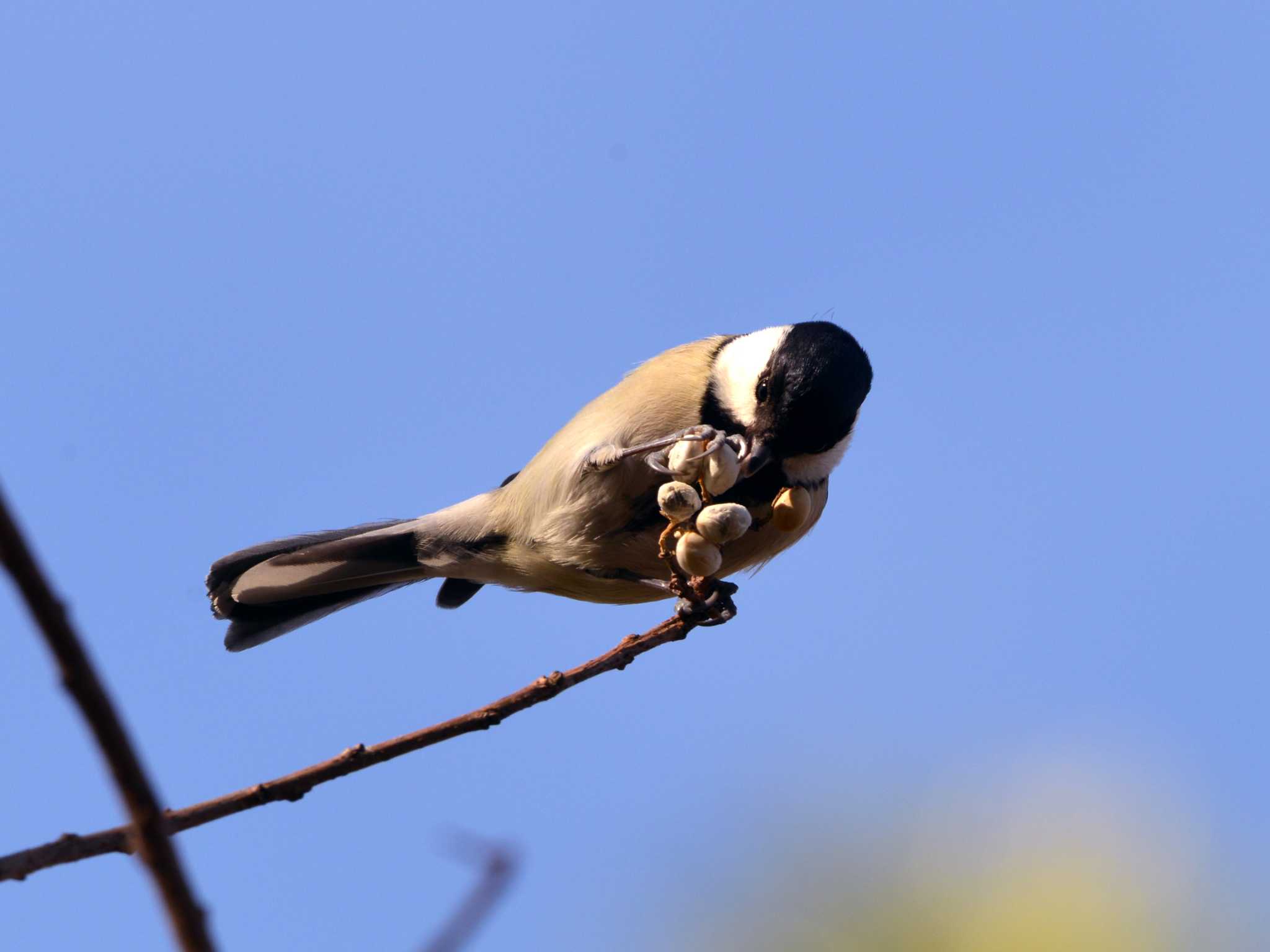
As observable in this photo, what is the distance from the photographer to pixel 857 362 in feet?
11.1

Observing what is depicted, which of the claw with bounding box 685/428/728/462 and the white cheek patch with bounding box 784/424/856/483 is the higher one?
the white cheek patch with bounding box 784/424/856/483

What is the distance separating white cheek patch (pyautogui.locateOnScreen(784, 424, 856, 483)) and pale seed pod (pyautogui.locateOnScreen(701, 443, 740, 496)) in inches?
25.9

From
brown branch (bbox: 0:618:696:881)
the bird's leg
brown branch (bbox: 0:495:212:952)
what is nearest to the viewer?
brown branch (bbox: 0:495:212:952)

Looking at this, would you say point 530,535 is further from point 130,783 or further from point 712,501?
point 130,783

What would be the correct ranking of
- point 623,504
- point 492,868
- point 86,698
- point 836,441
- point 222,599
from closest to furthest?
point 86,698 → point 492,868 → point 623,504 → point 836,441 → point 222,599

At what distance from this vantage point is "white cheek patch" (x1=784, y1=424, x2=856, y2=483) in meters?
3.28

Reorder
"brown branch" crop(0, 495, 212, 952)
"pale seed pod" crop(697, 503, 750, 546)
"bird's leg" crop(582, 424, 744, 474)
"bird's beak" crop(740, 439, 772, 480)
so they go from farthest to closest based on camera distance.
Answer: "bird's beak" crop(740, 439, 772, 480), "bird's leg" crop(582, 424, 744, 474), "pale seed pod" crop(697, 503, 750, 546), "brown branch" crop(0, 495, 212, 952)

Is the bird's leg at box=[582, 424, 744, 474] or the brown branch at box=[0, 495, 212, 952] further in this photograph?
the bird's leg at box=[582, 424, 744, 474]

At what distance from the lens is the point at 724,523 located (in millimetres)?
2441

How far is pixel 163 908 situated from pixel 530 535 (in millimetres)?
2614

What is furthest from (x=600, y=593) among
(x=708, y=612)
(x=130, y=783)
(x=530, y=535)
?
(x=130, y=783)

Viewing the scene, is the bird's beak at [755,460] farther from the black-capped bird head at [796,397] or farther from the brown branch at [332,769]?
the brown branch at [332,769]

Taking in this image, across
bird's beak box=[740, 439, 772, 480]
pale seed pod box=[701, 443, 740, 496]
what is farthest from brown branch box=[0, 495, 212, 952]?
bird's beak box=[740, 439, 772, 480]

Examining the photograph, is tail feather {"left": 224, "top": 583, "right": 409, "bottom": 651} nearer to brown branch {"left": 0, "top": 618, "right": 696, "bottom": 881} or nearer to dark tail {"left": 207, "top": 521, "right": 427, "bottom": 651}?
dark tail {"left": 207, "top": 521, "right": 427, "bottom": 651}
